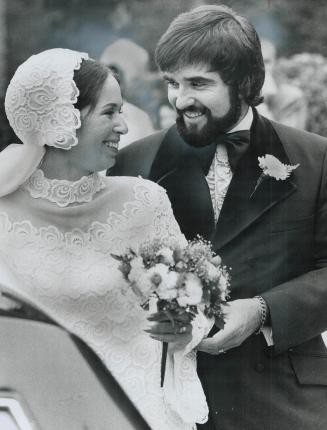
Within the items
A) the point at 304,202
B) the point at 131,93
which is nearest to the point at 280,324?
the point at 304,202

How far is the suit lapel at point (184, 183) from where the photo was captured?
3025mm

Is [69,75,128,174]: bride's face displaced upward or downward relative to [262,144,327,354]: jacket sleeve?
upward

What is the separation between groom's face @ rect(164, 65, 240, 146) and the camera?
3006 millimetres

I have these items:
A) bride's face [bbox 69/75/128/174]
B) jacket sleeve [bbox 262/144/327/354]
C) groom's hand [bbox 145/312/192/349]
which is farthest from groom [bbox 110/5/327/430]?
groom's hand [bbox 145/312/192/349]

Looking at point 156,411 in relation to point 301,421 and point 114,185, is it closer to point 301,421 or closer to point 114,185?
point 301,421

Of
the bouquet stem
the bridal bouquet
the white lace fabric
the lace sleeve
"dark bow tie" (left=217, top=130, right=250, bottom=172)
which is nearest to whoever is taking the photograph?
the bridal bouquet

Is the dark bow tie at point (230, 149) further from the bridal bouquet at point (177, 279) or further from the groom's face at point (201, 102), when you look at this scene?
the bridal bouquet at point (177, 279)

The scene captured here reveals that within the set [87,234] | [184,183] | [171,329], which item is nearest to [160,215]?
[184,183]

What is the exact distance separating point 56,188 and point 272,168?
937mm

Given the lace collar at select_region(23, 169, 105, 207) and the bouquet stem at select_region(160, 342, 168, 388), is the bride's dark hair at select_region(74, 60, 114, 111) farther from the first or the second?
the bouquet stem at select_region(160, 342, 168, 388)

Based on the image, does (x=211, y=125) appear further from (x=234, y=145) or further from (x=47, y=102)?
(x=47, y=102)

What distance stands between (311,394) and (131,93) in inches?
60.1

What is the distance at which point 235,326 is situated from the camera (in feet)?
9.53

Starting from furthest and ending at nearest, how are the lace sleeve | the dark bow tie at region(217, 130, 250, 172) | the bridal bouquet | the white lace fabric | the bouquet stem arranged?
the dark bow tie at region(217, 130, 250, 172), the lace sleeve, the bouquet stem, the white lace fabric, the bridal bouquet
